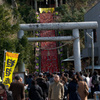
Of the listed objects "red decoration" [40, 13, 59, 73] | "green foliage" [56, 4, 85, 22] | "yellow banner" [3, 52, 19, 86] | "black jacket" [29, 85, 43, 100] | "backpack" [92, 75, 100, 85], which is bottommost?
"black jacket" [29, 85, 43, 100]

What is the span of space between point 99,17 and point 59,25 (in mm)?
9320

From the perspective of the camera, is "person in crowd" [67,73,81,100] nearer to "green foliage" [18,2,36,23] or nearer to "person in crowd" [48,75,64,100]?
"person in crowd" [48,75,64,100]

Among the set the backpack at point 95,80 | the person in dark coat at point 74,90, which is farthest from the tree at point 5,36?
the person in dark coat at point 74,90

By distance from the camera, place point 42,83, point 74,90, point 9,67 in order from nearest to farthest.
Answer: point 74,90 < point 42,83 < point 9,67

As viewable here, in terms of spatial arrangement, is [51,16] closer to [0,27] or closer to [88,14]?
[88,14]

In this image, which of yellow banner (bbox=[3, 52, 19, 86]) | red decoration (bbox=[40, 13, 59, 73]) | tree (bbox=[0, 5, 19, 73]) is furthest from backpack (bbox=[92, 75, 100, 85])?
red decoration (bbox=[40, 13, 59, 73])

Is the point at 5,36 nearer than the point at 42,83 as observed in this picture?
No

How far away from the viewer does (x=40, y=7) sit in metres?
49.5

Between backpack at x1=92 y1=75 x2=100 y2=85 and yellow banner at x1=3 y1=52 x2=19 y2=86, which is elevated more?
yellow banner at x1=3 y1=52 x2=19 y2=86

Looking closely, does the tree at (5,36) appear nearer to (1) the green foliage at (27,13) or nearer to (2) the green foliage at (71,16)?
(2) the green foliage at (71,16)

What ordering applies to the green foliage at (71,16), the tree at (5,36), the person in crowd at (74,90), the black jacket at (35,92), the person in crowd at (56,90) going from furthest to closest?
the green foliage at (71,16)
the tree at (5,36)
the black jacket at (35,92)
the person in crowd at (56,90)
the person in crowd at (74,90)

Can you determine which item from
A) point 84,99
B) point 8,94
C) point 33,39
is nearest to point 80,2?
point 33,39

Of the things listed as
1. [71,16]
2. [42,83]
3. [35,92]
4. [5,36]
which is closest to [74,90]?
[35,92]

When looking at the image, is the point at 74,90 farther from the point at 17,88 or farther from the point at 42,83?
the point at 42,83
